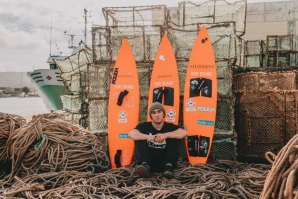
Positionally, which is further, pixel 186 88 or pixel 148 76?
pixel 148 76

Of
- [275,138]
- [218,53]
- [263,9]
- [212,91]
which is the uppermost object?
[263,9]

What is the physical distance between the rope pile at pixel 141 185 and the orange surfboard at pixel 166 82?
3.72 ft

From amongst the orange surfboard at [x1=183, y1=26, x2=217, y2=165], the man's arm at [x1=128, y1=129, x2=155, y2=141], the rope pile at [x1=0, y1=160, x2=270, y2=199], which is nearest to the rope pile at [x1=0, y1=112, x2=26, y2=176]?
the rope pile at [x1=0, y1=160, x2=270, y2=199]

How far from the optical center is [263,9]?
21172 millimetres

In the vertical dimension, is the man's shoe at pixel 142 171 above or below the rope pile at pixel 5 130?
below

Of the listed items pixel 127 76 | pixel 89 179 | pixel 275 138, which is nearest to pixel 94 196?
pixel 89 179

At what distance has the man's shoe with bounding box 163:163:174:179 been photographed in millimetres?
4809

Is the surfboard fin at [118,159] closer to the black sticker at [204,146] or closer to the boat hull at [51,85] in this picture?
the black sticker at [204,146]

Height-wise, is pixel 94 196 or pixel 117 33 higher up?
pixel 117 33

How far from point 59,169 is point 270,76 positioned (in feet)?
12.9

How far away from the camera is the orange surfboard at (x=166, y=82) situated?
6086 millimetres

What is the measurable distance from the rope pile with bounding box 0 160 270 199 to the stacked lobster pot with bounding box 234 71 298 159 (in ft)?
2.37

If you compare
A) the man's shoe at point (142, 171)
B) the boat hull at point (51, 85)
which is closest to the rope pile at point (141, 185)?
the man's shoe at point (142, 171)

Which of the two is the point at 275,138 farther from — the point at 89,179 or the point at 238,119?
the point at 89,179
